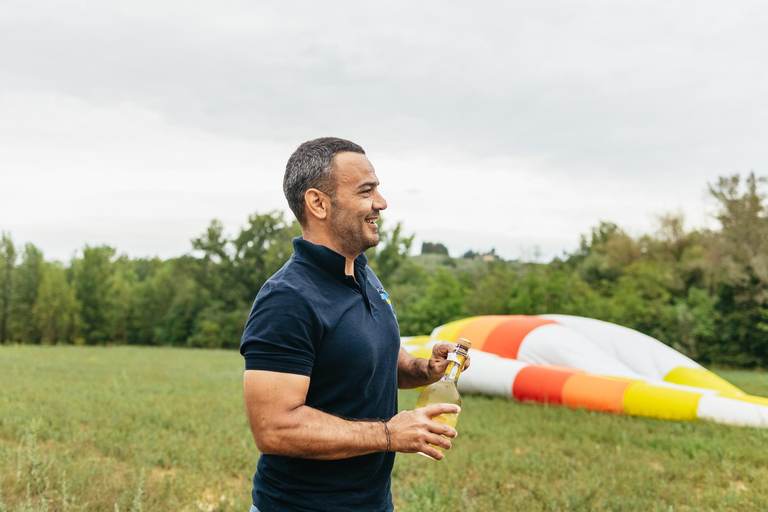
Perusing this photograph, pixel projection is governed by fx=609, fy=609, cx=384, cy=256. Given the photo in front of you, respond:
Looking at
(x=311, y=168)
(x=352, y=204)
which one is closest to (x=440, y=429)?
(x=352, y=204)

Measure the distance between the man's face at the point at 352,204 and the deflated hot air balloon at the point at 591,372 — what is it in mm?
7535

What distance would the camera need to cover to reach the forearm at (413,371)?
272 centimetres

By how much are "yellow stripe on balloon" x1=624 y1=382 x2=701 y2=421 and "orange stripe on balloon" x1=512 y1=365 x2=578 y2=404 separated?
3.94ft

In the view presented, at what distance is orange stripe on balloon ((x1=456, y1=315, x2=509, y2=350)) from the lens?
506 inches

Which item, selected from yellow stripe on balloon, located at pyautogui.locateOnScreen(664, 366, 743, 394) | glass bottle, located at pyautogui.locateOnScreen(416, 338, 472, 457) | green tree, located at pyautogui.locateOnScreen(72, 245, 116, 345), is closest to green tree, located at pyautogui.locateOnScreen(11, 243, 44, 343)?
green tree, located at pyautogui.locateOnScreen(72, 245, 116, 345)

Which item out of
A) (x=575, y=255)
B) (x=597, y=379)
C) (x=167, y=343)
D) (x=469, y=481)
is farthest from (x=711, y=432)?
(x=167, y=343)

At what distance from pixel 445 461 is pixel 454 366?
4597 mm

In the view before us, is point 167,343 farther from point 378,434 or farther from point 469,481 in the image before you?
point 378,434

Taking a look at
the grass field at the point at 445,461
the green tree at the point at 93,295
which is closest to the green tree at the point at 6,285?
the green tree at the point at 93,295

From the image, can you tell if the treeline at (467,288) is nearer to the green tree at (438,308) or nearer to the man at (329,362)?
the green tree at (438,308)

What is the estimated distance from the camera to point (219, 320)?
51.3 m

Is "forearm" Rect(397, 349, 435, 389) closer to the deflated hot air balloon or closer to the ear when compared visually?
the ear

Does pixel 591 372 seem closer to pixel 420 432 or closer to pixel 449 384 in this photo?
pixel 449 384

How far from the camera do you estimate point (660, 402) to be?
8625 mm
